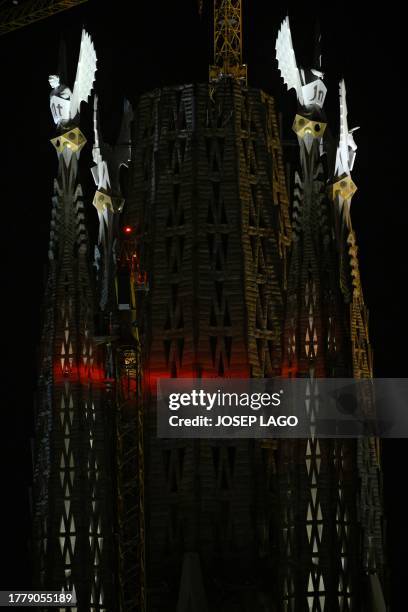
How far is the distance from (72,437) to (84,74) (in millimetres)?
13447

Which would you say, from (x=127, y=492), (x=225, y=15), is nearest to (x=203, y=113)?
(x=225, y=15)

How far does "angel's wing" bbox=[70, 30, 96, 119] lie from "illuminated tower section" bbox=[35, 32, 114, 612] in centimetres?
86

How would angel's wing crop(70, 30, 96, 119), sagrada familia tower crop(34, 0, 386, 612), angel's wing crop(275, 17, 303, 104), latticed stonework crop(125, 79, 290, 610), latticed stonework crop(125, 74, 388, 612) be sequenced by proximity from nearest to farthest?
sagrada familia tower crop(34, 0, 386, 612), latticed stonework crop(125, 74, 388, 612), latticed stonework crop(125, 79, 290, 610), angel's wing crop(275, 17, 303, 104), angel's wing crop(70, 30, 96, 119)

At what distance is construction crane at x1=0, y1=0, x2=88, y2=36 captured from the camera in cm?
6919

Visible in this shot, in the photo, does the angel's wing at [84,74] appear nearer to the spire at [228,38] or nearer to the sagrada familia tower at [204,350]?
the sagrada familia tower at [204,350]

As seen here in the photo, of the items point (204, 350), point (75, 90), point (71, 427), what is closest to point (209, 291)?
point (204, 350)

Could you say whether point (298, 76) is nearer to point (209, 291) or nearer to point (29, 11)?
point (209, 291)

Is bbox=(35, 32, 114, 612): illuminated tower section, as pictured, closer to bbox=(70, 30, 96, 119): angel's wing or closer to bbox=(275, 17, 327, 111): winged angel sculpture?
bbox=(70, 30, 96, 119): angel's wing

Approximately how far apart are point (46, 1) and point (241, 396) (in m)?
21.9

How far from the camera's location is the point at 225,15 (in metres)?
64.6

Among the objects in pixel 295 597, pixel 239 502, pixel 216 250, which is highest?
pixel 216 250

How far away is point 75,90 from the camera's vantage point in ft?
202

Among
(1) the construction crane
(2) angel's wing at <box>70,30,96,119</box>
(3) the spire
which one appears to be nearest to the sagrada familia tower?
(2) angel's wing at <box>70,30,96,119</box>

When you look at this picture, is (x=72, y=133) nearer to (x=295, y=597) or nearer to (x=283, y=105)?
(x=283, y=105)
